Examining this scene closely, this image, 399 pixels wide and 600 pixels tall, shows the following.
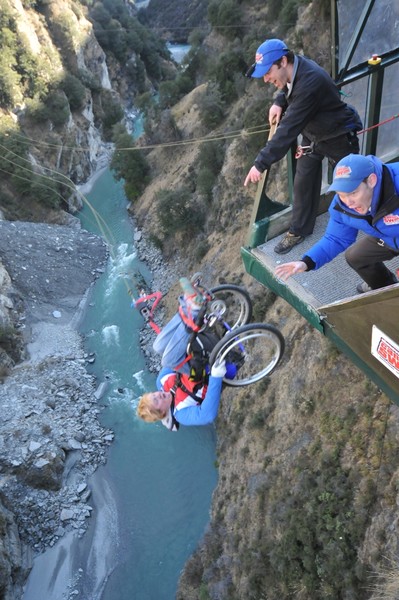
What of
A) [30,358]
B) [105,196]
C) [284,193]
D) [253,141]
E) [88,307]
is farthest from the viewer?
[105,196]

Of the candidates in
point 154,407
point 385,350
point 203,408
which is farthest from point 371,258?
point 154,407

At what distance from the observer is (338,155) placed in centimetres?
505

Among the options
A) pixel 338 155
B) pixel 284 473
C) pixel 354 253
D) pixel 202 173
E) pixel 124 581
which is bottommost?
pixel 124 581

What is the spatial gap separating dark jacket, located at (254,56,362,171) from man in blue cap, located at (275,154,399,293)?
110 centimetres

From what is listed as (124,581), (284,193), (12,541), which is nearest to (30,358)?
(12,541)

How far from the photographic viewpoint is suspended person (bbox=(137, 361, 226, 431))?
15.3 ft

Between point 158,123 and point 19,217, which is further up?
point 158,123

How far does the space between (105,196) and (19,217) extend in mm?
6707

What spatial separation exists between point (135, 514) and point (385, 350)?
13.2m

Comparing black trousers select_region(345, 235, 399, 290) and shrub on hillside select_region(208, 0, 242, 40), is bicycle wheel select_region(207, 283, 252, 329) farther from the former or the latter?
shrub on hillside select_region(208, 0, 242, 40)

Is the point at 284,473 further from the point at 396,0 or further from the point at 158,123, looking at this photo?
the point at 158,123

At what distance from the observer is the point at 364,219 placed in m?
3.60

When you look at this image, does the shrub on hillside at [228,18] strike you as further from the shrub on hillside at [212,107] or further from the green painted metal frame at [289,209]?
the green painted metal frame at [289,209]

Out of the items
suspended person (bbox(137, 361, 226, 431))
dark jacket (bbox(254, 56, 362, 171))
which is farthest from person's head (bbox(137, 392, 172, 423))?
dark jacket (bbox(254, 56, 362, 171))
